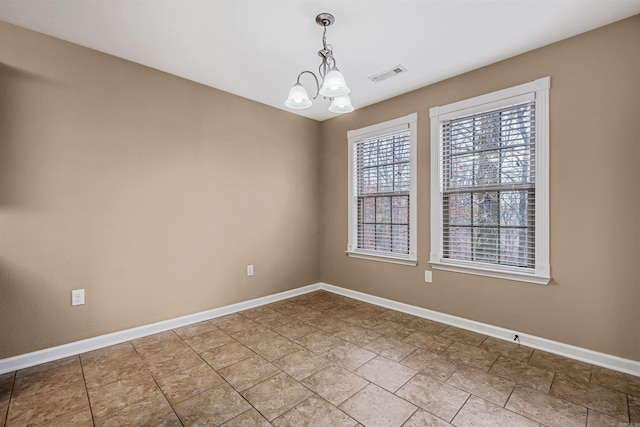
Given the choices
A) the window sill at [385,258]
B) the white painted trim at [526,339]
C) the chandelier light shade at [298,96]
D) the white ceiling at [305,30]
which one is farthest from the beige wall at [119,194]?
the white painted trim at [526,339]

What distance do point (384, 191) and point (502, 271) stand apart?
1.58 metres

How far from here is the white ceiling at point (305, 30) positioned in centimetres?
206

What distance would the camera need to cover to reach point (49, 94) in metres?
2.40

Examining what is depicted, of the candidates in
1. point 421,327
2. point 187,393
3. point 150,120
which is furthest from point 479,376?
point 150,120

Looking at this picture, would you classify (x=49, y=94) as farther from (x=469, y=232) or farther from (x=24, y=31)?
(x=469, y=232)

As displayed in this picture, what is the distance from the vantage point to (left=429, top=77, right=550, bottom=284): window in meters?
2.55

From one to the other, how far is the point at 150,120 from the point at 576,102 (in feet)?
12.3

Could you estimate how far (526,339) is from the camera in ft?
8.62

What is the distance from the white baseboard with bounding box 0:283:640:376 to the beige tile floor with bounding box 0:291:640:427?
3.1 inches

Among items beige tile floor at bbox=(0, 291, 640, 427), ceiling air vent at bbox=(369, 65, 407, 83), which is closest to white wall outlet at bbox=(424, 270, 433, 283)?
beige tile floor at bbox=(0, 291, 640, 427)

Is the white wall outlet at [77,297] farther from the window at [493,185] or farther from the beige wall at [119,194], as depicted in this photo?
the window at [493,185]

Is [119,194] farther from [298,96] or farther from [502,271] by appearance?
[502,271]

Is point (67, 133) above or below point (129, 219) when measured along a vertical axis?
above

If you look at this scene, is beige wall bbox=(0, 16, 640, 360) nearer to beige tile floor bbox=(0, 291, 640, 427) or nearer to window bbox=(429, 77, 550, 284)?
window bbox=(429, 77, 550, 284)
